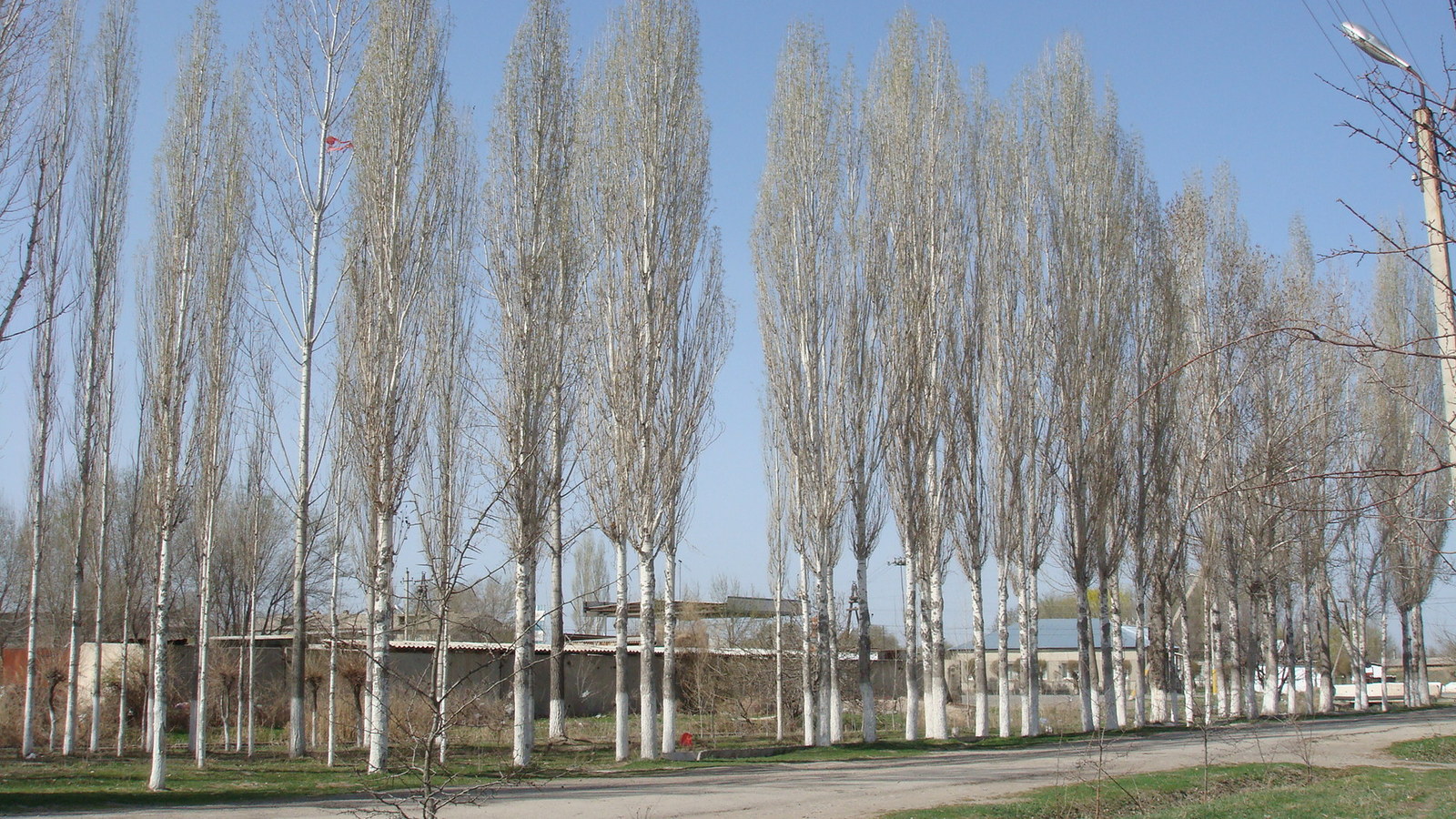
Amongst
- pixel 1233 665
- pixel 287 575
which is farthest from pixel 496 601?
pixel 1233 665

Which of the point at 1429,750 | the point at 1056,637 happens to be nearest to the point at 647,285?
the point at 1429,750

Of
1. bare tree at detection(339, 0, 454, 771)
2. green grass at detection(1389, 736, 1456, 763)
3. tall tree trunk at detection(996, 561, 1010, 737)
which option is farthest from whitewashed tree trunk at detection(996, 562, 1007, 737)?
bare tree at detection(339, 0, 454, 771)

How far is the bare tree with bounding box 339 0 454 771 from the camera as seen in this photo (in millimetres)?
14906

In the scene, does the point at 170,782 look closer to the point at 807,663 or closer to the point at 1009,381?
the point at 807,663

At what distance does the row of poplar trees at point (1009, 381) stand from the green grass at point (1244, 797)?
6.06 meters

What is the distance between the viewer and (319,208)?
17109 mm

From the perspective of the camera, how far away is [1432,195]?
445 centimetres

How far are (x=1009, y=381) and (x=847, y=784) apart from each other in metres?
12.3

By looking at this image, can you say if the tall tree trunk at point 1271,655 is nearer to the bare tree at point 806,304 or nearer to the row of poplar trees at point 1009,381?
the row of poplar trees at point 1009,381

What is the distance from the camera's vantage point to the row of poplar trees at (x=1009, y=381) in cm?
2145

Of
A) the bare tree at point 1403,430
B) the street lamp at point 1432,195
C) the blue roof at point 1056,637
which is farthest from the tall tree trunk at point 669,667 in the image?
the blue roof at point 1056,637

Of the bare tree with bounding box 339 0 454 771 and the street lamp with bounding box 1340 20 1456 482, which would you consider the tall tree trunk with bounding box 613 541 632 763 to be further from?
the street lamp with bounding box 1340 20 1456 482

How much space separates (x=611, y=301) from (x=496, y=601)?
3378 cm

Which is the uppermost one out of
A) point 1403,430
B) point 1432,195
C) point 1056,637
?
point 1403,430
